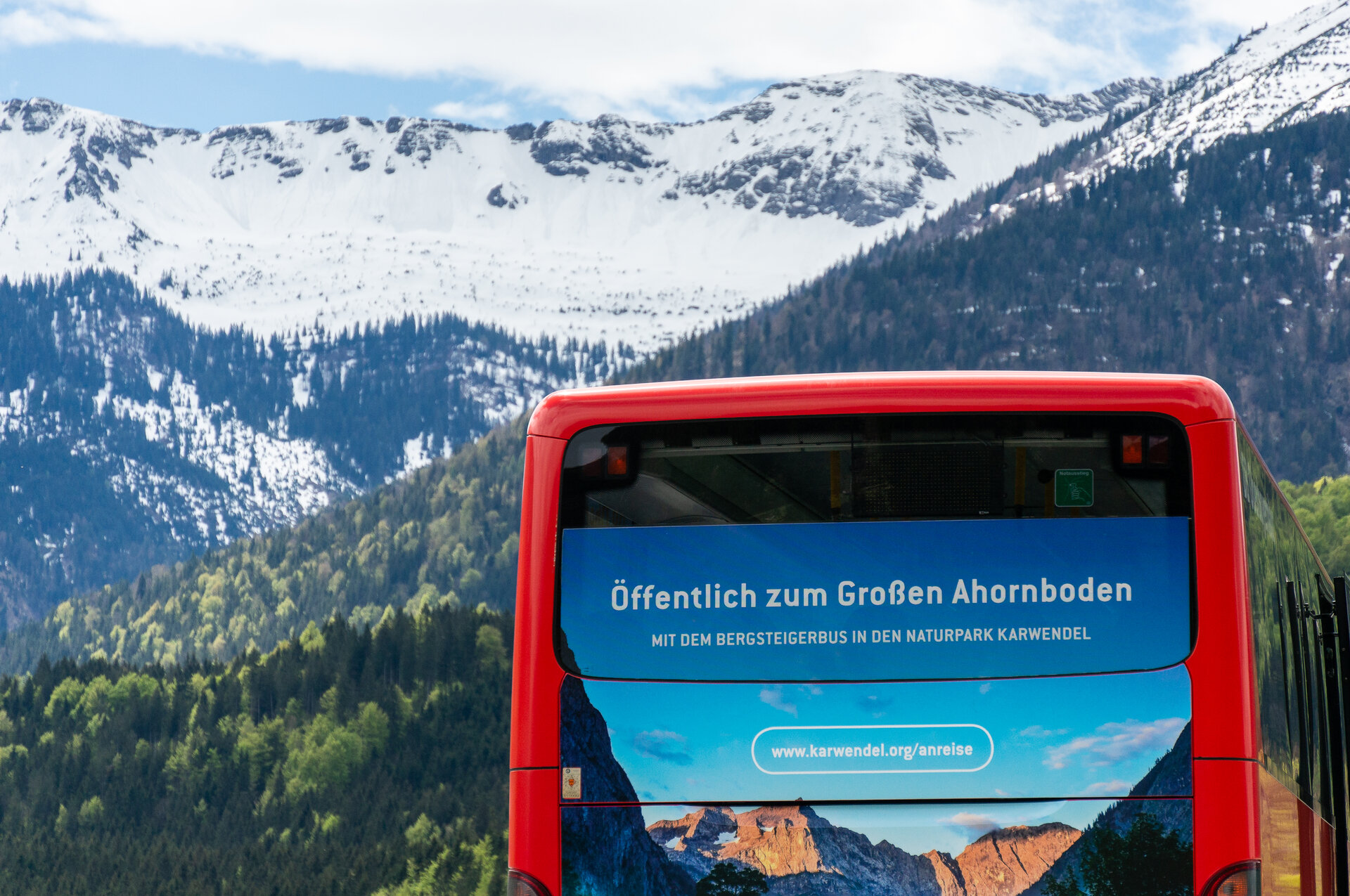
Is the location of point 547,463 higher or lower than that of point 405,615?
lower

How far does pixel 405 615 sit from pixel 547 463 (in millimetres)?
142543

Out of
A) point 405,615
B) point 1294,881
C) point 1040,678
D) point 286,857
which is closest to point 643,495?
point 1040,678

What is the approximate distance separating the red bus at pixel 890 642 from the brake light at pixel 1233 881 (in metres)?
0.01

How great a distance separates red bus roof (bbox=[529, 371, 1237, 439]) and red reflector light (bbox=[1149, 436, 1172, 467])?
0.13 meters

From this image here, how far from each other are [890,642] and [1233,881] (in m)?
1.76

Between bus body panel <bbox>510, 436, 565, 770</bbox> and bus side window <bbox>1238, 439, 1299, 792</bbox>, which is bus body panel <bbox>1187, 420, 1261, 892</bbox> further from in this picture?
bus body panel <bbox>510, 436, 565, 770</bbox>

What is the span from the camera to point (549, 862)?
6.78 meters

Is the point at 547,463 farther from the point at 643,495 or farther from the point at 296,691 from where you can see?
the point at 296,691

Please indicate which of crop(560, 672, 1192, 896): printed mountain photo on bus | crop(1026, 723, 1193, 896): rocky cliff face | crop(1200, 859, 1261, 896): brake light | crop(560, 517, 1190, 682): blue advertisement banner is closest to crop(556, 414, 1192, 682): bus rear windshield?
crop(560, 517, 1190, 682): blue advertisement banner

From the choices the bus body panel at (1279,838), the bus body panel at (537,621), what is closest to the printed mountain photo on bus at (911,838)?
the bus body panel at (537,621)

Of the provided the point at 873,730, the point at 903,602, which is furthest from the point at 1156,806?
the point at 903,602

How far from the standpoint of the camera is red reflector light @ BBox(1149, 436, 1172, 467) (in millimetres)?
6766

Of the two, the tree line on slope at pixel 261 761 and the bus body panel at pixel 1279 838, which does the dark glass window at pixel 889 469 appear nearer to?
the bus body panel at pixel 1279 838

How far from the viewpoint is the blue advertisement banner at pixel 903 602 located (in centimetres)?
653
